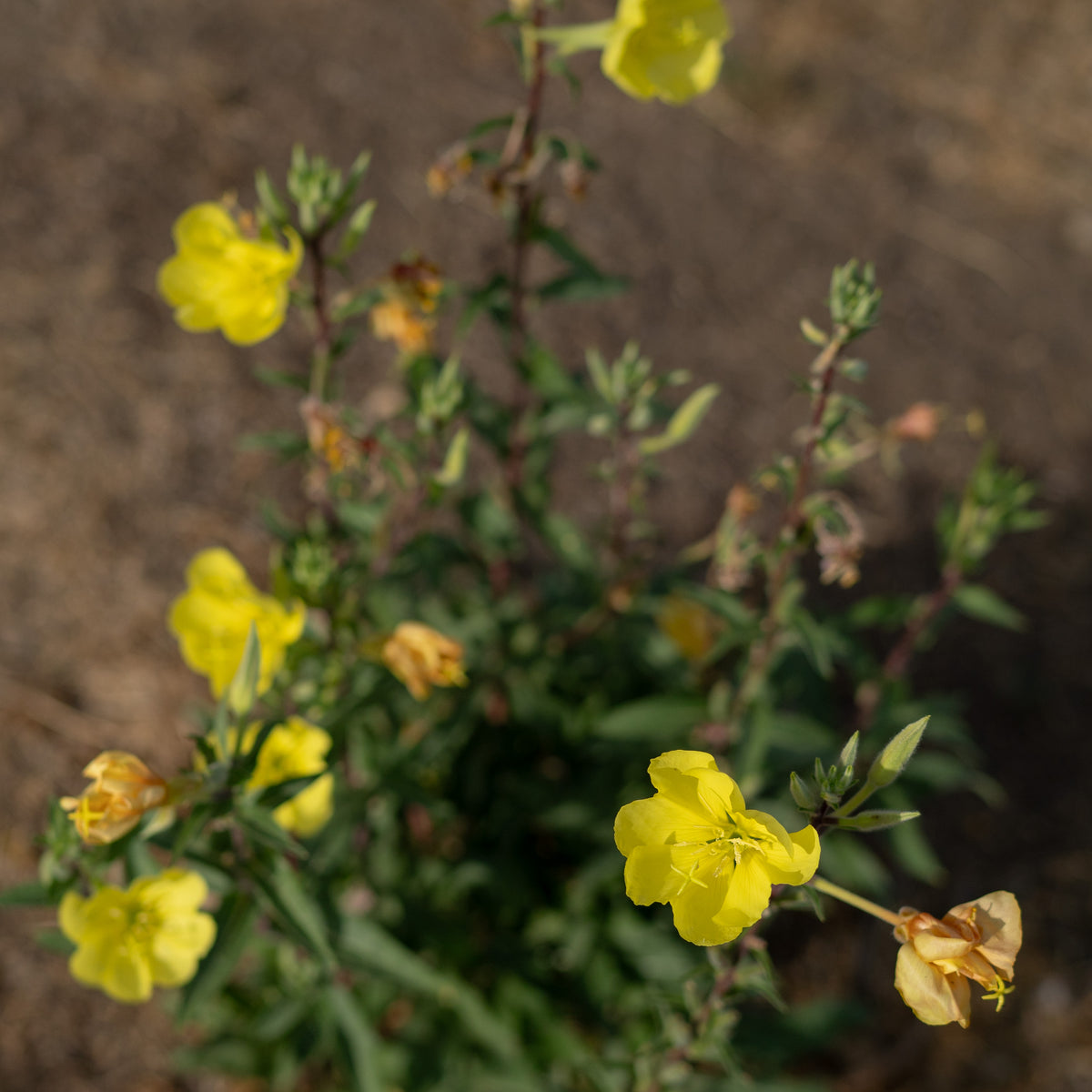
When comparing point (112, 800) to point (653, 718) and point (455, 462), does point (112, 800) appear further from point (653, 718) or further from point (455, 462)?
point (653, 718)

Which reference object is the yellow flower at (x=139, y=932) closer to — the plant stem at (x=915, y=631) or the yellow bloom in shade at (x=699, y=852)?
the yellow bloom in shade at (x=699, y=852)

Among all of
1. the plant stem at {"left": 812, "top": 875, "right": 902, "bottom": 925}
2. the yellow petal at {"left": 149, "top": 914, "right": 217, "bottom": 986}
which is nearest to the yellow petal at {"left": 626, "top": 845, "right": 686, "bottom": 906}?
the plant stem at {"left": 812, "top": 875, "right": 902, "bottom": 925}

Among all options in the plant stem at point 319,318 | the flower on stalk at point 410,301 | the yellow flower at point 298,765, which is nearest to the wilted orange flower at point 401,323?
the flower on stalk at point 410,301

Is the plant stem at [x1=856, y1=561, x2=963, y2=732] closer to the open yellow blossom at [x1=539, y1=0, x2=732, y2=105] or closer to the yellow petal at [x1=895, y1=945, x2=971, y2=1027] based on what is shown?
the yellow petal at [x1=895, y1=945, x2=971, y2=1027]

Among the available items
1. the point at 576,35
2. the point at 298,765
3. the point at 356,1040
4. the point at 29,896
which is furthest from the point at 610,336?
the point at 29,896

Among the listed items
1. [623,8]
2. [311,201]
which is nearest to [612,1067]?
[311,201]

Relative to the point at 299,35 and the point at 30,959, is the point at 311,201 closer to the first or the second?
the point at 30,959

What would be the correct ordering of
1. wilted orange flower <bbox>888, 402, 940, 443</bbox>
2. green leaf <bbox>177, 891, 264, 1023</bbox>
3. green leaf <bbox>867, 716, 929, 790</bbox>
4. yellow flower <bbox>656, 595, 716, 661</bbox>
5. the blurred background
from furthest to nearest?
the blurred background → yellow flower <bbox>656, 595, 716, 661</bbox> → wilted orange flower <bbox>888, 402, 940, 443</bbox> → green leaf <bbox>177, 891, 264, 1023</bbox> → green leaf <bbox>867, 716, 929, 790</bbox>
